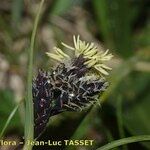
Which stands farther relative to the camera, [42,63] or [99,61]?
[42,63]

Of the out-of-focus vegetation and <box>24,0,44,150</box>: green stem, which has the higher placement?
the out-of-focus vegetation

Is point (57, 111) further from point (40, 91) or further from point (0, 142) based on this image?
point (0, 142)

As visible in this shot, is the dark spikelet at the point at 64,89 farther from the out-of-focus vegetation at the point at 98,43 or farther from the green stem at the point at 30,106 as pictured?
the out-of-focus vegetation at the point at 98,43

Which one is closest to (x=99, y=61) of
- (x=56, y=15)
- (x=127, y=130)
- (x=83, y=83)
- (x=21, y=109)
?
(x=83, y=83)

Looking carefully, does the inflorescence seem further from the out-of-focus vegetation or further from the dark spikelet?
the out-of-focus vegetation

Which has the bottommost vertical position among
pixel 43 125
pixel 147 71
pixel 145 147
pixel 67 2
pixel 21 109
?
pixel 43 125

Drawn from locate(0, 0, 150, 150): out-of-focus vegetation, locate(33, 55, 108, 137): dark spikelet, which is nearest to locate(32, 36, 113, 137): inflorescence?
locate(33, 55, 108, 137): dark spikelet

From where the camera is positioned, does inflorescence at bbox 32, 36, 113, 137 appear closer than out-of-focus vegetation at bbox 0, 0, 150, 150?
Yes
